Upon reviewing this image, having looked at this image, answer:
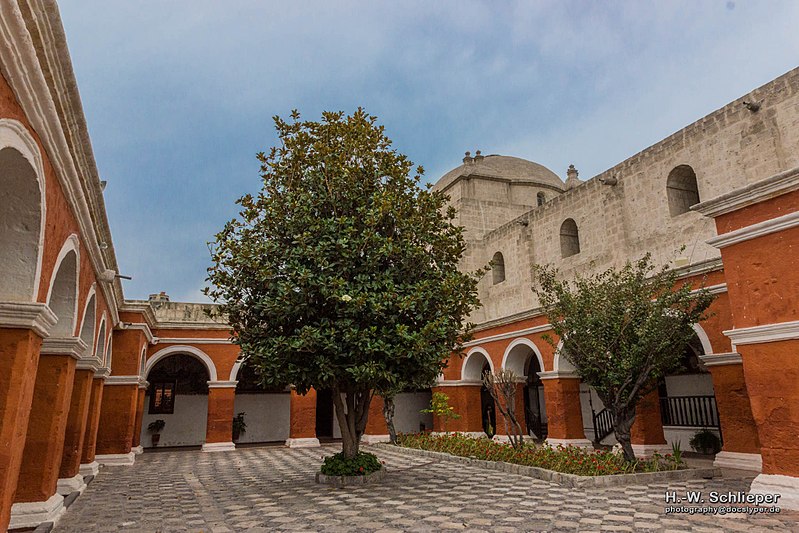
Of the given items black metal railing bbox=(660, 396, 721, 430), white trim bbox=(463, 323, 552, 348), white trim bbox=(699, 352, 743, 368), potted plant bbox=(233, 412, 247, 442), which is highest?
white trim bbox=(463, 323, 552, 348)

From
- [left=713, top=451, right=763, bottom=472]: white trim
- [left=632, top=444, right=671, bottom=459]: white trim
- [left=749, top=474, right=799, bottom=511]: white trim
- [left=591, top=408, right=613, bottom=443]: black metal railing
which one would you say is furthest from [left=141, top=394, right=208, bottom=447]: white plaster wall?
[left=749, top=474, right=799, bottom=511]: white trim

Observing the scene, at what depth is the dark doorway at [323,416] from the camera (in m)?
21.5

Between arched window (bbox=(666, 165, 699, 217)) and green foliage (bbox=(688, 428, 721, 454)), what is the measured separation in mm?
5568

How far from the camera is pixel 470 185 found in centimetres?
2338

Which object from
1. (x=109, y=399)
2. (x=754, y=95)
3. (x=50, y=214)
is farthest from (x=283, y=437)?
(x=754, y=95)

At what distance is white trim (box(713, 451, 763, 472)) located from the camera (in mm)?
9127

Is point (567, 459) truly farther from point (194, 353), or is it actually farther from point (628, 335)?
point (194, 353)

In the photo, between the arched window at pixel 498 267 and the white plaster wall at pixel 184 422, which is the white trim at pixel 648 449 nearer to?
the arched window at pixel 498 267

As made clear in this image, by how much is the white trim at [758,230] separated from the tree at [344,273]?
12.6 ft

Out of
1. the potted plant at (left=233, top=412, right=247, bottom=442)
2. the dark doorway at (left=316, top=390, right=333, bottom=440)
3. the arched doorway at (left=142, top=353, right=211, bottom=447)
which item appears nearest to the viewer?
the arched doorway at (left=142, top=353, right=211, bottom=447)

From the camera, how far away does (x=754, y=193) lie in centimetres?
704

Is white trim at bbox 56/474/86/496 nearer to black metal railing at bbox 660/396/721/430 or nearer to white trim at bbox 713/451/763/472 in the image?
white trim at bbox 713/451/763/472

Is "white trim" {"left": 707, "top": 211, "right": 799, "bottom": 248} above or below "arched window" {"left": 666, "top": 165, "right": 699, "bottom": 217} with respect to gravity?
below

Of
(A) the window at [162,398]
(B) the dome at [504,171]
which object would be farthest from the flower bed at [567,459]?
(B) the dome at [504,171]
